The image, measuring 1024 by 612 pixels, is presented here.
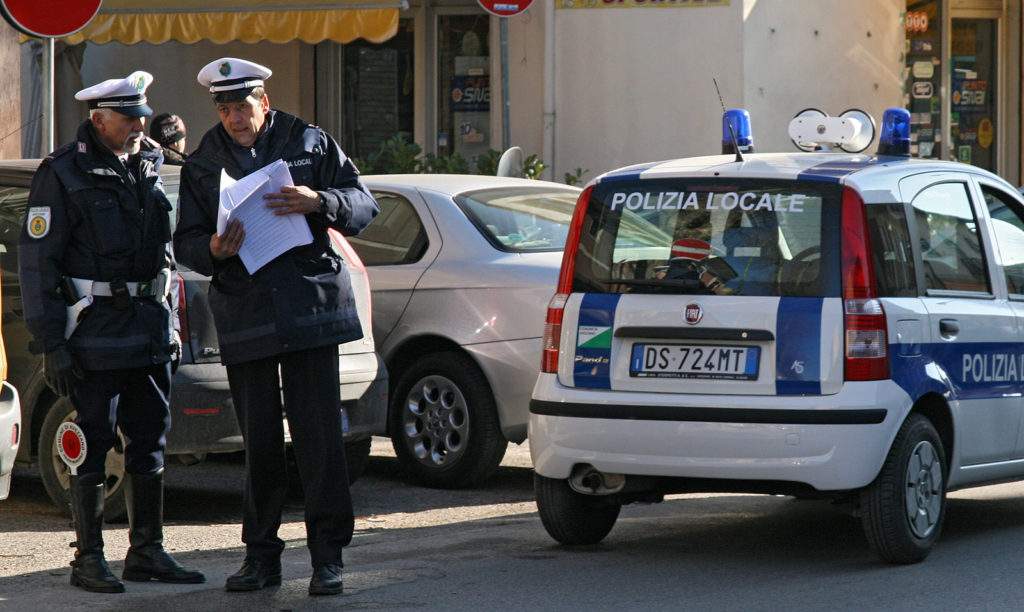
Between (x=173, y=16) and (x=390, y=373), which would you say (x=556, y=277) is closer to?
(x=390, y=373)

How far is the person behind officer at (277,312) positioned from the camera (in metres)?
6.10

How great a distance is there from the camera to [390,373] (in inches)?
363

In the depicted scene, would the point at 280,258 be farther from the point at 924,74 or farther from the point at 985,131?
the point at 985,131

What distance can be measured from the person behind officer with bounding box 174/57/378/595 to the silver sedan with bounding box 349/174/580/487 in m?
2.51

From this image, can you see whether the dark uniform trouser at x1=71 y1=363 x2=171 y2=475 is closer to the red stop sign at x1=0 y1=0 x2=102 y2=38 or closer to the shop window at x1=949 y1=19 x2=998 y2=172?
the red stop sign at x1=0 y1=0 x2=102 y2=38

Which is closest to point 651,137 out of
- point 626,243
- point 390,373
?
point 390,373

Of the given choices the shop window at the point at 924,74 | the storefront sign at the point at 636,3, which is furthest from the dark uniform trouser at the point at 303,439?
the shop window at the point at 924,74

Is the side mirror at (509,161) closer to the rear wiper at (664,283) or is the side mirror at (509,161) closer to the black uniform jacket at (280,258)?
the rear wiper at (664,283)

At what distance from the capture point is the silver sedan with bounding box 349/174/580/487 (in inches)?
344

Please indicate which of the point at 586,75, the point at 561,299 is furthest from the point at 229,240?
the point at 586,75

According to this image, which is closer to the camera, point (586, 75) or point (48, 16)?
point (48, 16)

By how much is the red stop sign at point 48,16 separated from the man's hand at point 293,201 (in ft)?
11.0

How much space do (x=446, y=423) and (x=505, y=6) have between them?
208 inches

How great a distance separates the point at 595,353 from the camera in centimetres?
681
